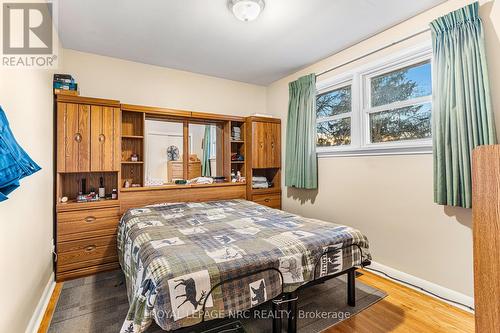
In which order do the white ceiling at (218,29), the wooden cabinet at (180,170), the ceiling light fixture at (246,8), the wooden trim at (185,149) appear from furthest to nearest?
the wooden trim at (185,149) < the wooden cabinet at (180,170) < the white ceiling at (218,29) < the ceiling light fixture at (246,8)

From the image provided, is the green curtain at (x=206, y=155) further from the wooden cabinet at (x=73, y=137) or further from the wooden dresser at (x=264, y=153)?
the wooden cabinet at (x=73, y=137)

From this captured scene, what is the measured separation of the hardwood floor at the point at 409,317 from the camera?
1732 millimetres

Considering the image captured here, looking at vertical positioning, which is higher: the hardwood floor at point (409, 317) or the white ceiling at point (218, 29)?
the white ceiling at point (218, 29)

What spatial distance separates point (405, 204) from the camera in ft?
7.75

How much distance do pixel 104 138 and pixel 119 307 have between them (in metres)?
1.70

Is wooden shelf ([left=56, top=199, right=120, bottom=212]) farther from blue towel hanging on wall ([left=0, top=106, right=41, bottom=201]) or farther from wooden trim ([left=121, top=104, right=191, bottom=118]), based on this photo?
blue towel hanging on wall ([left=0, top=106, right=41, bottom=201])

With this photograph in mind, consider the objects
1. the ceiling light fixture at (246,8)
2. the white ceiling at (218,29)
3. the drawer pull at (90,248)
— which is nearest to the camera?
the ceiling light fixture at (246,8)

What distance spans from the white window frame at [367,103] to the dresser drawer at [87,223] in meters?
2.62

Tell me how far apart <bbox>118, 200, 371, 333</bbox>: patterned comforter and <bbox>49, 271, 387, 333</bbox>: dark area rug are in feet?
0.82

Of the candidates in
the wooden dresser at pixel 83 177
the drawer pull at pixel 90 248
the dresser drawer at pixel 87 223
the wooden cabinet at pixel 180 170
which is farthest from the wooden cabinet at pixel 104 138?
the drawer pull at pixel 90 248

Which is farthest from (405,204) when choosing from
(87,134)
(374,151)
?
(87,134)

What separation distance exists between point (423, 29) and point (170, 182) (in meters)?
3.21

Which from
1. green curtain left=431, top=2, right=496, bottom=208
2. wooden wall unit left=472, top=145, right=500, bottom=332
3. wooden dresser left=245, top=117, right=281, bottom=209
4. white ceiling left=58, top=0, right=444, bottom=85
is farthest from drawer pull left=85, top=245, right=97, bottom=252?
green curtain left=431, top=2, right=496, bottom=208

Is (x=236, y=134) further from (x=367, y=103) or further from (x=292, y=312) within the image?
(x=292, y=312)
